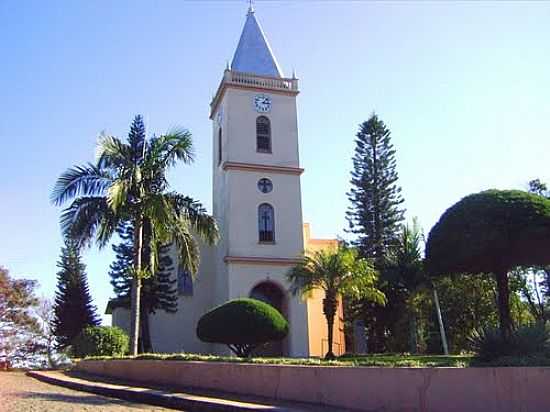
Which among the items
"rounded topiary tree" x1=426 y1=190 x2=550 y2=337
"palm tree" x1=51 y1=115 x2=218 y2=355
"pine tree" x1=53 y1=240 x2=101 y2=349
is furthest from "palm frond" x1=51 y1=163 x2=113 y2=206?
"pine tree" x1=53 y1=240 x2=101 y2=349

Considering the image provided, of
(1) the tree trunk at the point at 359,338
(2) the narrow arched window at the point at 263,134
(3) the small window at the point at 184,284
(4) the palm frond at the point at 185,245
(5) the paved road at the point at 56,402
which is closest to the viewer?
(5) the paved road at the point at 56,402

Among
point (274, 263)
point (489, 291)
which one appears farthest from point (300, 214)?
point (489, 291)

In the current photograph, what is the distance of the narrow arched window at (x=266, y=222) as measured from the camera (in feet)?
98.2

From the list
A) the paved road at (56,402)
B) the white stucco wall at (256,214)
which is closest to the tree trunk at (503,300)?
the paved road at (56,402)

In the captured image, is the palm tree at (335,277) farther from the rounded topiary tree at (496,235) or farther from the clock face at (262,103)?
the clock face at (262,103)

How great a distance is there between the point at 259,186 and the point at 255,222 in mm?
1885

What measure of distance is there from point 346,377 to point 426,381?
1472 millimetres

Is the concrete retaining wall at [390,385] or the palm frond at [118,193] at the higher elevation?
the palm frond at [118,193]

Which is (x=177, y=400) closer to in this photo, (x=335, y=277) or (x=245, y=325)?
(x=245, y=325)

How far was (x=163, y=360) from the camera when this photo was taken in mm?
13859

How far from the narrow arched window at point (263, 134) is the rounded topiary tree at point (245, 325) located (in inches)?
557

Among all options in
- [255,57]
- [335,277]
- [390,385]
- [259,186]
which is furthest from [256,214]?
[390,385]

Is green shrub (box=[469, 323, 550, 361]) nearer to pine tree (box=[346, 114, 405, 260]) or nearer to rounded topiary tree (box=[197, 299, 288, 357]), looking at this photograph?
rounded topiary tree (box=[197, 299, 288, 357])

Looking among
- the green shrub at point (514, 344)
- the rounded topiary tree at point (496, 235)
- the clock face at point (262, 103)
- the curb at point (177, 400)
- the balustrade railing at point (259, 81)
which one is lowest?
the curb at point (177, 400)
